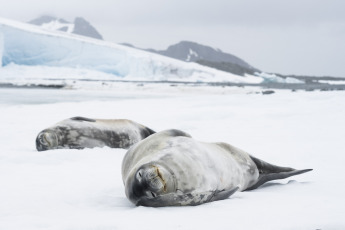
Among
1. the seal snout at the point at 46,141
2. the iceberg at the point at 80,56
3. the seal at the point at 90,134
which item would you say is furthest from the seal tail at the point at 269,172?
the iceberg at the point at 80,56

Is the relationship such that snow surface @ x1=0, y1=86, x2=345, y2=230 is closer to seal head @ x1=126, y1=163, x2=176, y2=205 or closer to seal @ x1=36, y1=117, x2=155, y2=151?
seal head @ x1=126, y1=163, x2=176, y2=205

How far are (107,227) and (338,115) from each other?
6.66m

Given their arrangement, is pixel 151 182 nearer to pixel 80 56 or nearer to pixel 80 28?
pixel 80 56

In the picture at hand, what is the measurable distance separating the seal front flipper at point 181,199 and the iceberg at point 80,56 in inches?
1211

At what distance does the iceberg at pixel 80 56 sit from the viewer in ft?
106

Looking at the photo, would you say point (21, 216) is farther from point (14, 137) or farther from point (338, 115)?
point (338, 115)

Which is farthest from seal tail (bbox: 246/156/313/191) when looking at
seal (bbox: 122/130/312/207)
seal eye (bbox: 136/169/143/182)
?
seal eye (bbox: 136/169/143/182)

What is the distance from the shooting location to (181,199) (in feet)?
8.45

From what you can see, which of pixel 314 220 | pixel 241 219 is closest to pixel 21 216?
Answer: pixel 241 219

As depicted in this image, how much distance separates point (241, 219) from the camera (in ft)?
7.59

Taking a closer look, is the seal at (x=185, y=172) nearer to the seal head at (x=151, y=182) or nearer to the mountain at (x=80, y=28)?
the seal head at (x=151, y=182)

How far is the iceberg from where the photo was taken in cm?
3225

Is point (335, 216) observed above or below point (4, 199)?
above

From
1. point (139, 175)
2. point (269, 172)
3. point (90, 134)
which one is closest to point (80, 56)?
point (90, 134)
